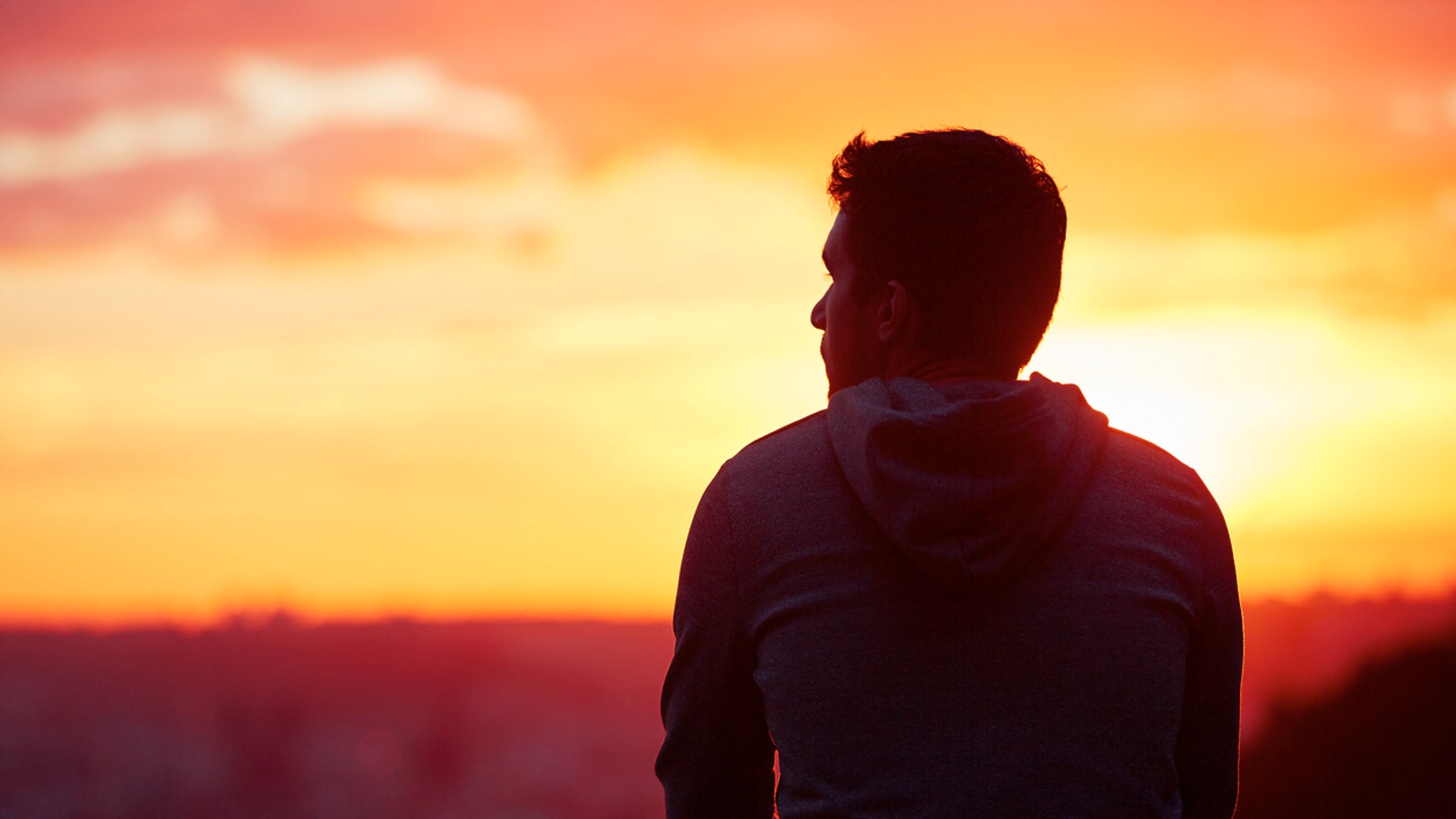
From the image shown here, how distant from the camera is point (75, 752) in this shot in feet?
285

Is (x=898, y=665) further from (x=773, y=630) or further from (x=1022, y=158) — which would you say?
(x=1022, y=158)

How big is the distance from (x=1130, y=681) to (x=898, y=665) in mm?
331

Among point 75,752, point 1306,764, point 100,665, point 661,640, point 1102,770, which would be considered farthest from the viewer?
point 100,665

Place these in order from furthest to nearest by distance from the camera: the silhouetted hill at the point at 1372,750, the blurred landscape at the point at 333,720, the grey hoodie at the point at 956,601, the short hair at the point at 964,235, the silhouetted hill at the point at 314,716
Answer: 1. the silhouetted hill at the point at 314,716
2. the blurred landscape at the point at 333,720
3. the silhouetted hill at the point at 1372,750
4. the short hair at the point at 964,235
5. the grey hoodie at the point at 956,601

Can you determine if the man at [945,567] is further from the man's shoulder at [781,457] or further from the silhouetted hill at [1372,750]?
the silhouetted hill at [1372,750]

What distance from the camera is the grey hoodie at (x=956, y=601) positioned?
6.57ft

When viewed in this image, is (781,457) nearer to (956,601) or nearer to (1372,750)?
(956,601)

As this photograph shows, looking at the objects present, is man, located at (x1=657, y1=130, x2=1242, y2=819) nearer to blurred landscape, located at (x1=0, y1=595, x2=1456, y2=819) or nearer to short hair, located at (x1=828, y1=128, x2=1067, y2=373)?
short hair, located at (x1=828, y1=128, x2=1067, y2=373)

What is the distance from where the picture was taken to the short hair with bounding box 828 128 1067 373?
2141 millimetres

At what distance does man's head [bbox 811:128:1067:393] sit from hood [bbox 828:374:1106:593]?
12cm

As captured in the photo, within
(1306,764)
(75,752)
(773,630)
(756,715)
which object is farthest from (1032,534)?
(75,752)

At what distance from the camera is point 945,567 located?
6.60 feet

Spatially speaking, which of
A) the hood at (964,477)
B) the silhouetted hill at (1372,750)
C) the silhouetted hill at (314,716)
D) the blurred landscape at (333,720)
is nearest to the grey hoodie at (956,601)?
the hood at (964,477)

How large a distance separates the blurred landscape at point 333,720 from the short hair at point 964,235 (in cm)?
7044
